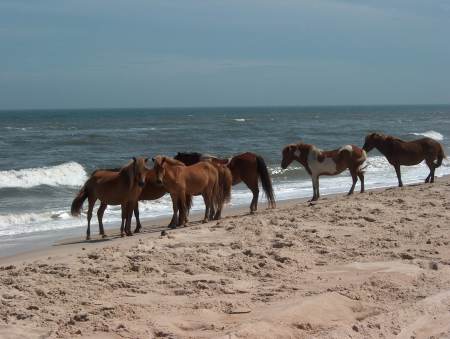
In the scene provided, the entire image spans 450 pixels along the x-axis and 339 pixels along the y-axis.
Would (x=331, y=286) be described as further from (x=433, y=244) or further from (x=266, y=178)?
(x=266, y=178)

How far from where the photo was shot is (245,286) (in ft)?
21.4

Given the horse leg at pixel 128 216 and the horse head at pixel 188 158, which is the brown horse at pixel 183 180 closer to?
the horse leg at pixel 128 216

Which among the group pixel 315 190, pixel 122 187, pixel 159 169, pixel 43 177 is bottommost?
pixel 43 177

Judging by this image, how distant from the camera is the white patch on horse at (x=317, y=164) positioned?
14273 millimetres

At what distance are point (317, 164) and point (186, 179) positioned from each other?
150 inches

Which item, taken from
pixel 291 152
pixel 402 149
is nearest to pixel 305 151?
pixel 291 152

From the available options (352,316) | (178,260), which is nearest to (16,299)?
(178,260)

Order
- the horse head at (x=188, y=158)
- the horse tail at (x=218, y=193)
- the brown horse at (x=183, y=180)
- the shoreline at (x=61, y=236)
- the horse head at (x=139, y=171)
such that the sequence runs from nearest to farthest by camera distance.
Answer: the shoreline at (x=61, y=236)
the horse head at (x=139, y=171)
the brown horse at (x=183, y=180)
the horse tail at (x=218, y=193)
the horse head at (x=188, y=158)

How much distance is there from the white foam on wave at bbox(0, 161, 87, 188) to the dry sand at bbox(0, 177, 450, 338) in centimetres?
1020

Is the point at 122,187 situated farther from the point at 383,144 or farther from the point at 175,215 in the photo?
the point at 383,144

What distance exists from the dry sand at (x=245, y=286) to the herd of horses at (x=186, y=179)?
1.78 m

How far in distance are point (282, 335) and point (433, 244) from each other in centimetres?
387

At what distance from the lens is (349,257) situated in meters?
7.82

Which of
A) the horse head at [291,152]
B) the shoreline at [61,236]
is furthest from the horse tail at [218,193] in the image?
the horse head at [291,152]
